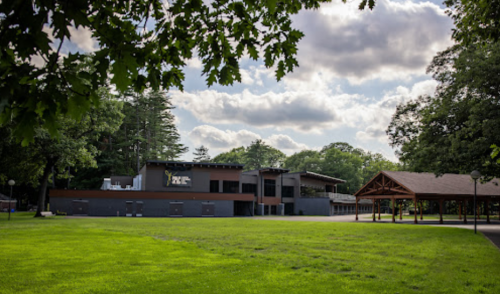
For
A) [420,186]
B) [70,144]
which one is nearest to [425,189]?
[420,186]

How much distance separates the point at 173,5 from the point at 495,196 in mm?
39876

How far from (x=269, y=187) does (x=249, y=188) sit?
11.9 feet

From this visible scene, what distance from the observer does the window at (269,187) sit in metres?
61.7

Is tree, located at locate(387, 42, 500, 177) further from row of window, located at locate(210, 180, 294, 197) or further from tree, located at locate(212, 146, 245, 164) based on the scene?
tree, located at locate(212, 146, 245, 164)

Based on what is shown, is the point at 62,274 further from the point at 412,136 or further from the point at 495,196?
the point at 495,196

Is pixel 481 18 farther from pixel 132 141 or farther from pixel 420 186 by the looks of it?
pixel 132 141

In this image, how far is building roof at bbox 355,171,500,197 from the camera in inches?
1325

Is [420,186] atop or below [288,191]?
atop

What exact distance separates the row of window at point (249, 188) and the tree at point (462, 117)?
31740 millimetres

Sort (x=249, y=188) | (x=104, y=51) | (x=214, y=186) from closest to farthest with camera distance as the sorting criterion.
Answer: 1. (x=104, y=51)
2. (x=214, y=186)
3. (x=249, y=188)

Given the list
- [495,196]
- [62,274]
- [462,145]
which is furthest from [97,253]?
[495,196]

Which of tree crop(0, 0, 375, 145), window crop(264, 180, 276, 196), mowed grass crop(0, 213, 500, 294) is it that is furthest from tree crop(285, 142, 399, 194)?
tree crop(0, 0, 375, 145)

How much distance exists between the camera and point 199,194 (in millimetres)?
50500

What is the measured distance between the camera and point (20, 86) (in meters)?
3.64
